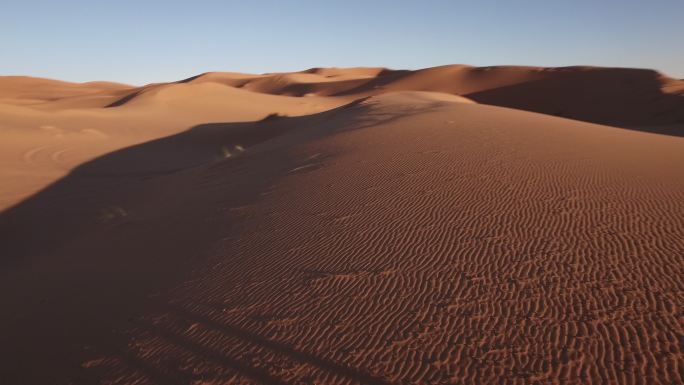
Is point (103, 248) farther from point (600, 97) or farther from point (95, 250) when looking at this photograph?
point (600, 97)

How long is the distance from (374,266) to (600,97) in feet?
103

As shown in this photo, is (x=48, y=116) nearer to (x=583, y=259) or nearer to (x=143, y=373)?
(x=143, y=373)

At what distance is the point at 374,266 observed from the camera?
497 centimetres

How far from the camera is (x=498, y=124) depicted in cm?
1166

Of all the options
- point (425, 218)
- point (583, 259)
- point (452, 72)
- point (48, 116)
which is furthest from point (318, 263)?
point (452, 72)

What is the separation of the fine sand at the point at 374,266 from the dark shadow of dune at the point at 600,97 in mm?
18191

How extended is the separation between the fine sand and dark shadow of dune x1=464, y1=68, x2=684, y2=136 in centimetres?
1819

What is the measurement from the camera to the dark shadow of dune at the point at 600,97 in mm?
26172

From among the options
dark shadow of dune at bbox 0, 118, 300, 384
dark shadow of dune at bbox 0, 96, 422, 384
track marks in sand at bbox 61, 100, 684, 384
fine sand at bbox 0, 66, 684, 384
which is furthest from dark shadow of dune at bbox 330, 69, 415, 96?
track marks in sand at bbox 61, 100, 684, 384

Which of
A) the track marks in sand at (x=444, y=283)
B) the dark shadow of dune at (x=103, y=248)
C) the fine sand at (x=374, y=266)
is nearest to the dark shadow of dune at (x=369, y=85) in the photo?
the dark shadow of dune at (x=103, y=248)

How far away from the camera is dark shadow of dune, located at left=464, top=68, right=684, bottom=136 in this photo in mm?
26172

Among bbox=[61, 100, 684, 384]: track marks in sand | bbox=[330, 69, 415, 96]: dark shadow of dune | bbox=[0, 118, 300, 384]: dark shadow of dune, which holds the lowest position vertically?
bbox=[0, 118, 300, 384]: dark shadow of dune

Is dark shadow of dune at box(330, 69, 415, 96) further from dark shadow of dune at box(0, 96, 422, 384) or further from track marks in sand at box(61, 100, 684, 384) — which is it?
track marks in sand at box(61, 100, 684, 384)

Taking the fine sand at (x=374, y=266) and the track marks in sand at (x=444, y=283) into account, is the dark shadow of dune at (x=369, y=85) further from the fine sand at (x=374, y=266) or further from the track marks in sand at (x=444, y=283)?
the track marks in sand at (x=444, y=283)
